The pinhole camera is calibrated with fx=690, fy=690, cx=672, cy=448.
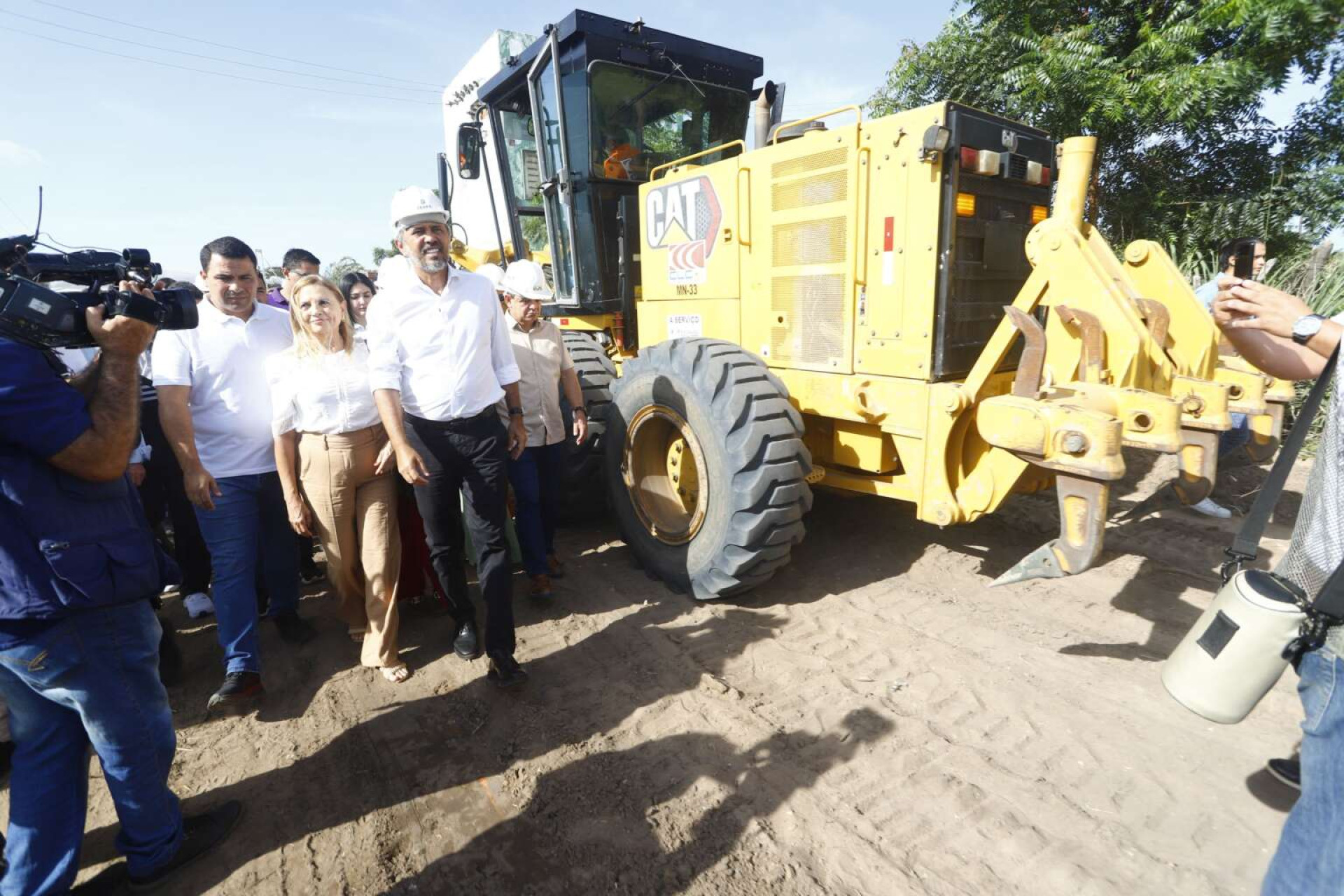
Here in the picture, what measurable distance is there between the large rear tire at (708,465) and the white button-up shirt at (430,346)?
3.63 feet

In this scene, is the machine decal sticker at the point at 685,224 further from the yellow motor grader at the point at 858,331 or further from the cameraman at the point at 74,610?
the cameraman at the point at 74,610

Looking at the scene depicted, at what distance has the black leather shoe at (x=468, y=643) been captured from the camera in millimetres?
3193

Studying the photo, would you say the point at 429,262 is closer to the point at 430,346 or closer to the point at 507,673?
the point at 430,346

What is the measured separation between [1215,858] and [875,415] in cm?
197

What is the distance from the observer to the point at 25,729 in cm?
179

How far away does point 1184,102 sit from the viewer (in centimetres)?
706

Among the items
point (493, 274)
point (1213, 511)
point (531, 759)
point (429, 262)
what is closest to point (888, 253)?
point (429, 262)

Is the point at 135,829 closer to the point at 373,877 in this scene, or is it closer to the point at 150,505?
the point at 373,877

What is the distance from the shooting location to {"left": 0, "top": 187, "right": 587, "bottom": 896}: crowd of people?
68.1 inches

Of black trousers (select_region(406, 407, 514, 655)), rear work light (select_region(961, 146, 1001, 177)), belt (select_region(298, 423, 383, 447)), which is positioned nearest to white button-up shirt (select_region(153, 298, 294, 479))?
belt (select_region(298, 423, 383, 447))

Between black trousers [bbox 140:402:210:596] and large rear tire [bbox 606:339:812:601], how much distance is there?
236cm

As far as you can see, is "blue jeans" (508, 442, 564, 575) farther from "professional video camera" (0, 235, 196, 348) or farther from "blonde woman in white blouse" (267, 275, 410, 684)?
"professional video camera" (0, 235, 196, 348)

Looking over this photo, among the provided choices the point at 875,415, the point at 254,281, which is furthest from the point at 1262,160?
the point at 254,281

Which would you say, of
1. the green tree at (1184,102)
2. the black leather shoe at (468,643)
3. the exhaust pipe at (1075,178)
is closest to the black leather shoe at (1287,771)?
the exhaust pipe at (1075,178)
